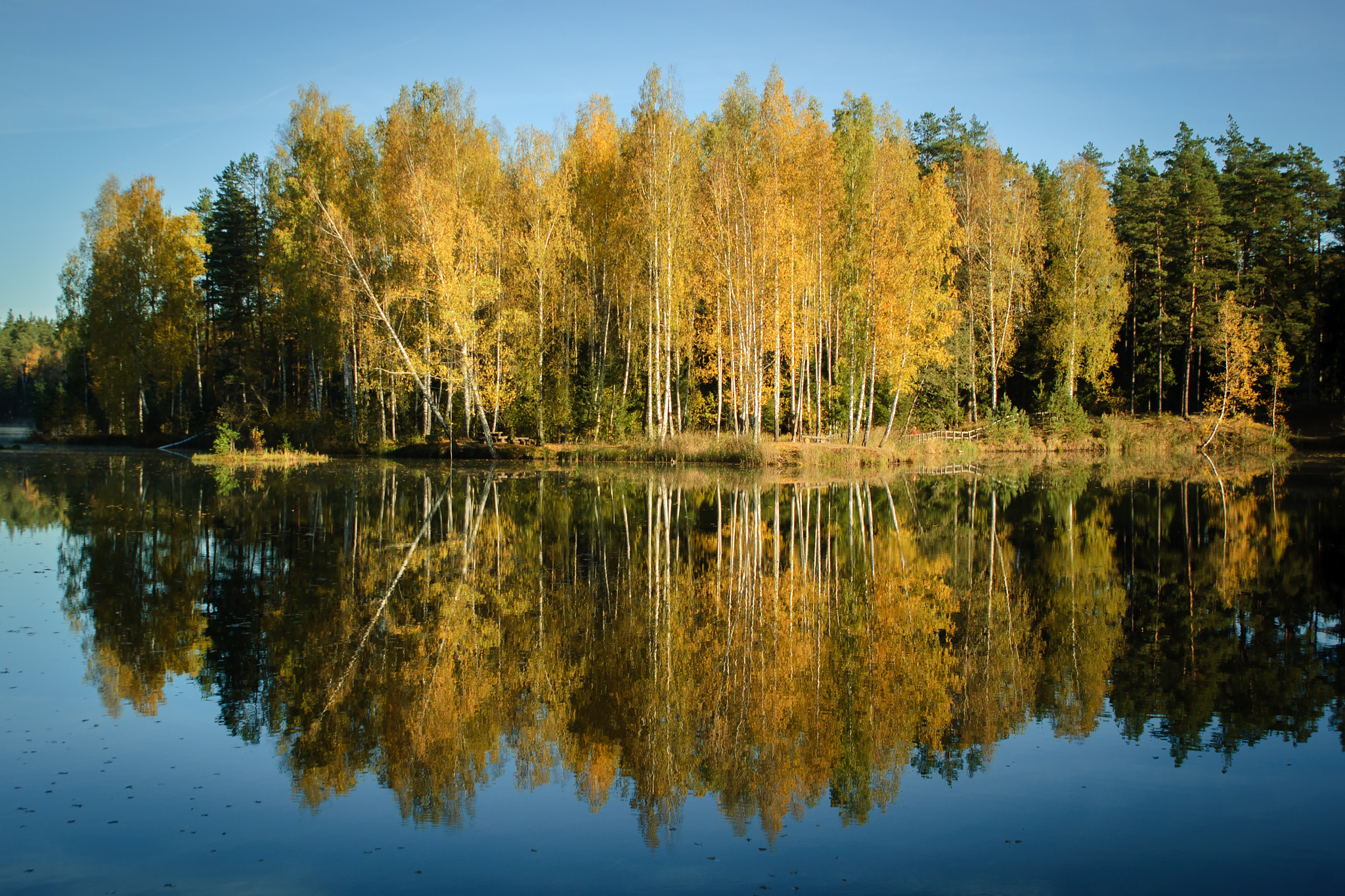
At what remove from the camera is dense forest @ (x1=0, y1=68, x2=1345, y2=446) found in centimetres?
3212

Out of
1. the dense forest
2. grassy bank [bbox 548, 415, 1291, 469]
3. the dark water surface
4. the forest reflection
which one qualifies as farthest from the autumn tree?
the dark water surface

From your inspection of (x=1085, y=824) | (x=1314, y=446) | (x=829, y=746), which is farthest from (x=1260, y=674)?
(x=1314, y=446)


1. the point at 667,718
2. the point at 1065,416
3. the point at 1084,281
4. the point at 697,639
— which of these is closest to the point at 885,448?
the point at 1065,416

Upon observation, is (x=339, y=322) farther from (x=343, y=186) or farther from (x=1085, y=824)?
(x=1085, y=824)

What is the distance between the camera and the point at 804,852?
15.5 feet

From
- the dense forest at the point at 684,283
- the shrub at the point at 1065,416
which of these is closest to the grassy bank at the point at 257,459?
the dense forest at the point at 684,283

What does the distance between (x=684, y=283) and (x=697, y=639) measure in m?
26.2

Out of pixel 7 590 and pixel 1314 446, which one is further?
pixel 1314 446

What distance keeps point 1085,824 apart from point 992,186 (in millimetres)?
40288

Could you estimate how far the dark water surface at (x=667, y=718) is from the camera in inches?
183

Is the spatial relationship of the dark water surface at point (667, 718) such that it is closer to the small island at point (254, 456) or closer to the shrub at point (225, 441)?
the small island at point (254, 456)

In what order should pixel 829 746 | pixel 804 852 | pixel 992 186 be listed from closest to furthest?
pixel 804 852 < pixel 829 746 < pixel 992 186

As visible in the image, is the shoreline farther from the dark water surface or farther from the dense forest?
the dark water surface

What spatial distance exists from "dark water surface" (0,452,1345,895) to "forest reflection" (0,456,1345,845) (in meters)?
0.04
